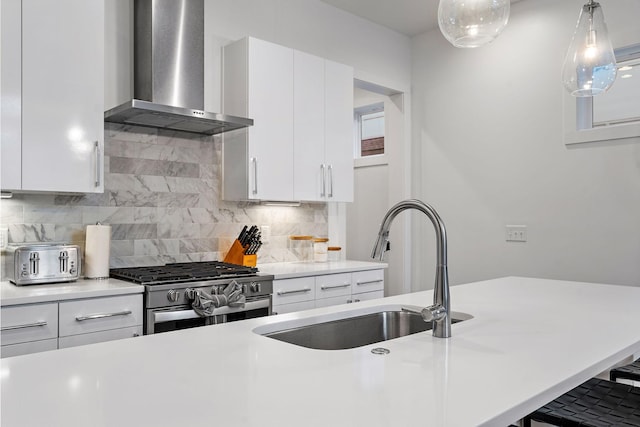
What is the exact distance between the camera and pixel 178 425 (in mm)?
798

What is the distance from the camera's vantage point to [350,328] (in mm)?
1778

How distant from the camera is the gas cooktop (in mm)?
2486

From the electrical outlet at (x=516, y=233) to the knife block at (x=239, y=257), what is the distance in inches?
87.0

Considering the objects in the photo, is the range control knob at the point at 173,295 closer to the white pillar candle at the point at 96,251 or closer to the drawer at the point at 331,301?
the white pillar candle at the point at 96,251

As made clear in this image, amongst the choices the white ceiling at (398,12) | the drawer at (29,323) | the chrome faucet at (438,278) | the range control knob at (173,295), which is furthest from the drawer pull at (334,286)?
the white ceiling at (398,12)

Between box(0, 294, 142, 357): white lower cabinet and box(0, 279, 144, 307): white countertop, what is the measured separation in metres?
0.03

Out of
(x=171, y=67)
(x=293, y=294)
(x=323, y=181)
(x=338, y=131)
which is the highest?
Result: (x=171, y=67)

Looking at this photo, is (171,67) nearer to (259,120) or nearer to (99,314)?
(259,120)

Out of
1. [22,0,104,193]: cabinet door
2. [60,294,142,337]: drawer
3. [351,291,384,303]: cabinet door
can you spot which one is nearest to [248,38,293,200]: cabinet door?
[351,291,384,303]: cabinet door

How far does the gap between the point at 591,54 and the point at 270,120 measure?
6.38 ft

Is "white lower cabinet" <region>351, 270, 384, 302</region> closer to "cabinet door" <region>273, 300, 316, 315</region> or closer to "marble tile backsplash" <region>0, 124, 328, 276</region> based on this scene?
"cabinet door" <region>273, 300, 316, 315</region>

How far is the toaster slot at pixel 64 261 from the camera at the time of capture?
96.4 inches

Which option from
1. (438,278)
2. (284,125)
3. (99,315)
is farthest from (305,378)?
(284,125)

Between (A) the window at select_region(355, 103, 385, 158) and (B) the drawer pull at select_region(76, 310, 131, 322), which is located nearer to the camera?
(B) the drawer pull at select_region(76, 310, 131, 322)
